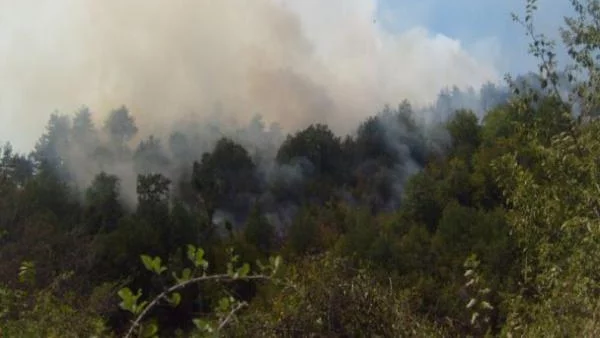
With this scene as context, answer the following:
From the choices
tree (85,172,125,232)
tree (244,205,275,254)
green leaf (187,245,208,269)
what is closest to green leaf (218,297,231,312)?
green leaf (187,245,208,269)

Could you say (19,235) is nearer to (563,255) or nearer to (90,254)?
(90,254)

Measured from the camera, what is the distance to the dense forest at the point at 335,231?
5.40 m

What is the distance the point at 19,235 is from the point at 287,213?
1878 inches

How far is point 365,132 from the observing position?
92875 millimetres

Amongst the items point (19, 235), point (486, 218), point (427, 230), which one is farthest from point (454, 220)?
point (19, 235)

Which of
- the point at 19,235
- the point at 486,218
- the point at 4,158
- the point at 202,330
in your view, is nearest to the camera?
the point at 202,330

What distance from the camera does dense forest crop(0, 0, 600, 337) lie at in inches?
213

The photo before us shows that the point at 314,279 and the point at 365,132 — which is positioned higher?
the point at 365,132

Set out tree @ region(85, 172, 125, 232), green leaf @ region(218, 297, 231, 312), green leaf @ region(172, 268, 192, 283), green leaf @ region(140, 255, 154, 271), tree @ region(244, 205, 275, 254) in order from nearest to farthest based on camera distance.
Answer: green leaf @ region(140, 255, 154, 271) < green leaf @ region(172, 268, 192, 283) < green leaf @ region(218, 297, 231, 312) < tree @ region(85, 172, 125, 232) < tree @ region(244, 205, 275, 254)

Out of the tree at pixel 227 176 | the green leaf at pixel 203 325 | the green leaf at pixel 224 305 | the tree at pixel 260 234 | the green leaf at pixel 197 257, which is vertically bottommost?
the green leaf at pixel 203 325

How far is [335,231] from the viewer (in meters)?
66.9

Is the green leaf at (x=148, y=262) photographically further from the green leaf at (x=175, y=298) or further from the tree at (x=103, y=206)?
the tree at (x=103, y=206)

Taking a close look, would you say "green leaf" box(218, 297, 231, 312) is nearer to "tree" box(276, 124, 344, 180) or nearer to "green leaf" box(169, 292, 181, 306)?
"green leaf" box(169, 292, 181, 306)

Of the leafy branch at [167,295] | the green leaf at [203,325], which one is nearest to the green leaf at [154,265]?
the leafy branch at [167,295]
